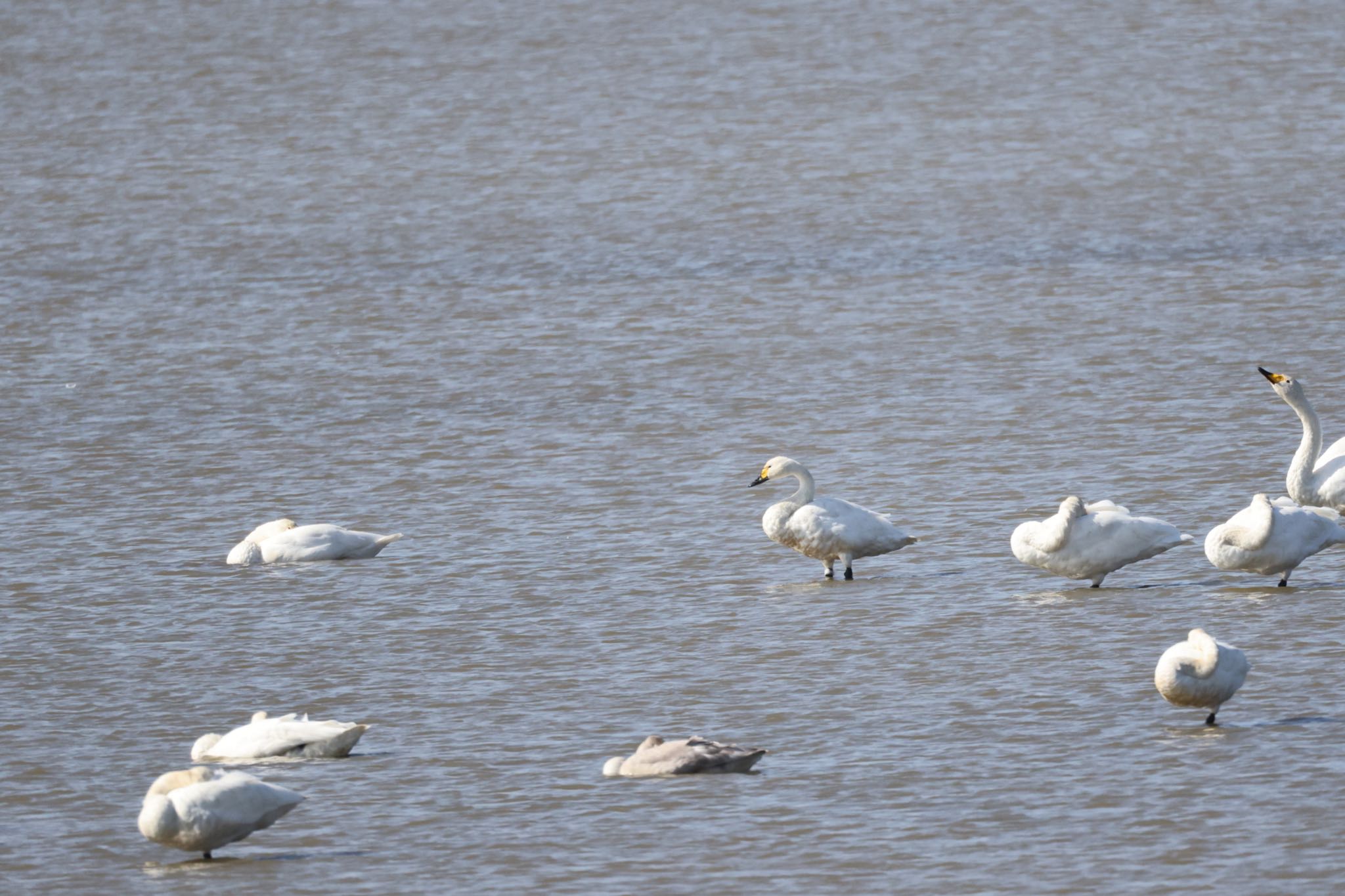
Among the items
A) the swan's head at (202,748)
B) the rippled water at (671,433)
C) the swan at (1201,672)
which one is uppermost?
the swan at (1201,672)

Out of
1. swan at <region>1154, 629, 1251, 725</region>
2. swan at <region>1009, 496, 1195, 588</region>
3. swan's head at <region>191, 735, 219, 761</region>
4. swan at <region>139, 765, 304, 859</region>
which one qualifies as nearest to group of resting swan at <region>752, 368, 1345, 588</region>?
swan at <region>1009, 496, 1195, 588</region>

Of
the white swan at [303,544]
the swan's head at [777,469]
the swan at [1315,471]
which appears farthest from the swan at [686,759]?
the swan at [1315,471]

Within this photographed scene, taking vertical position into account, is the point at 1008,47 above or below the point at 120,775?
below

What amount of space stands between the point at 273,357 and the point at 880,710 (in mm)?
11588

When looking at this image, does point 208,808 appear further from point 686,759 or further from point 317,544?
point 317,544

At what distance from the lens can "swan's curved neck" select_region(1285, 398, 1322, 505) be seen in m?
14.2

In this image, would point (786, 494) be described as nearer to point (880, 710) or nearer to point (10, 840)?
point (880, 710)

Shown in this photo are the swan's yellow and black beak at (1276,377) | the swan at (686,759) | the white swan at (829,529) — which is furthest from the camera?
the swan's yellow and black beak at (1276,377)

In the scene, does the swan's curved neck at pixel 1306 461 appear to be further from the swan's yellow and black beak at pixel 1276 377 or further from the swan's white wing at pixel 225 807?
the swan's white wing at pixel 225 807

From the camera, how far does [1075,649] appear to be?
39.5 ft

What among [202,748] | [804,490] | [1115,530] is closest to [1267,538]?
[1115,530]

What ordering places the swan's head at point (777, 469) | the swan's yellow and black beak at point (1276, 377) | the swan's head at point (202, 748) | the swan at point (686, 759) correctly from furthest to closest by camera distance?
the swan's yellow and black beak at point (1276, 377) → the swan's head at point (777, 469) → the swan's head at point (202, 748) → the swan at point (686, 759)

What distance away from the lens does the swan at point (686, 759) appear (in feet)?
33.2

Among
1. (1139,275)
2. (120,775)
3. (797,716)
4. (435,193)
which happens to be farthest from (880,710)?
(435,193)
